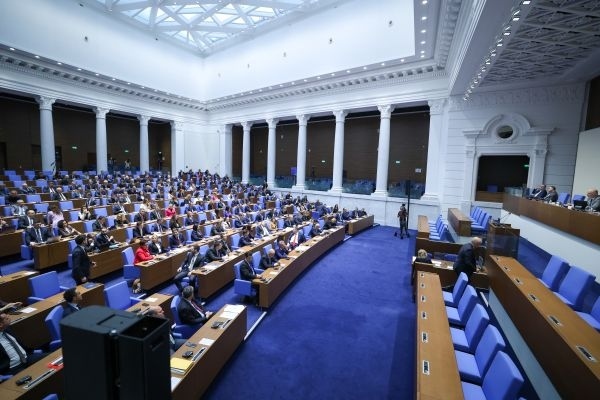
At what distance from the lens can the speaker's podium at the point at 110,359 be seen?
1458mm

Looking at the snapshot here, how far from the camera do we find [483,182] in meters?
18.0

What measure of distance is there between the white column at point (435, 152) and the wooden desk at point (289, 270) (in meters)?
7.36

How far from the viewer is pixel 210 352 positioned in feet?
14.3

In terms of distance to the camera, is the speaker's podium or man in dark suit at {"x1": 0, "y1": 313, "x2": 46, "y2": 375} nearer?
the speaker's podium

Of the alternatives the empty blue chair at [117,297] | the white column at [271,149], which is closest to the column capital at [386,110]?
the white column at [271,149]

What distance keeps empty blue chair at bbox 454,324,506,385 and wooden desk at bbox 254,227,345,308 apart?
4.03 meters

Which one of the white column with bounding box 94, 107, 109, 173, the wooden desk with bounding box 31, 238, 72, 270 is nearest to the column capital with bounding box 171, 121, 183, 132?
the white column with bounding box 94, 107, 109, 173

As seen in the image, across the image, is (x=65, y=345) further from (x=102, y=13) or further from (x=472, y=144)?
(x=102, y=13)

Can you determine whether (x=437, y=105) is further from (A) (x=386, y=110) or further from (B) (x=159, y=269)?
(B) (x=159, y=269)

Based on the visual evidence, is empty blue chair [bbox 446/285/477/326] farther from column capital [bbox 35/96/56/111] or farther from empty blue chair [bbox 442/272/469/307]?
column capital [bbox 35/96/56/111]

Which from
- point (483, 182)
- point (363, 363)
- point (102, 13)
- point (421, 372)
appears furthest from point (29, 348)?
point (102, 13)

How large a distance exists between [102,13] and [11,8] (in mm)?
5386

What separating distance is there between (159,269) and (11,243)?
523cm

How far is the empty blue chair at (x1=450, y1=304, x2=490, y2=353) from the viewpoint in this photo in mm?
4405
